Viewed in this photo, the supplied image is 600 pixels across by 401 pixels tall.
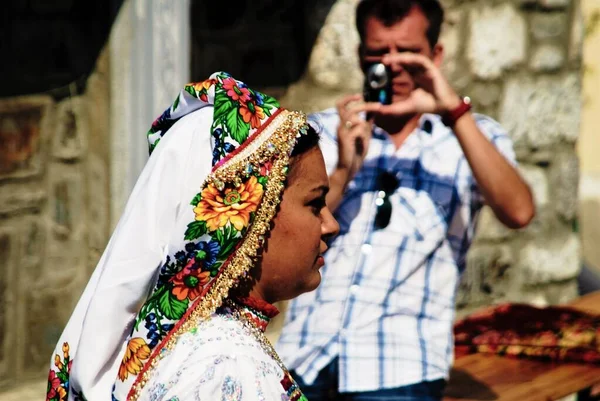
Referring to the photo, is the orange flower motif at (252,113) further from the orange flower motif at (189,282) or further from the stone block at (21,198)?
the stone block at (21,198)

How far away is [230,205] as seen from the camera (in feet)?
6.41

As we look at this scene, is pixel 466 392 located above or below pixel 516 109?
below

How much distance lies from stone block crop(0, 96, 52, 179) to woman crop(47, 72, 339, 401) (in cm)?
190

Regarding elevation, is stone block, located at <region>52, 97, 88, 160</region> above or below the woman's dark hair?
below

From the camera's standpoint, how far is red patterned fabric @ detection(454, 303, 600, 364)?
4199 mm

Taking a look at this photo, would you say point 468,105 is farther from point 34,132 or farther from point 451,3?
point 451,3

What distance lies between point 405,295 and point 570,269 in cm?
276

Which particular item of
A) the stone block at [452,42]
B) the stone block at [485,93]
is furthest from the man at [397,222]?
the stone block at [485,93]

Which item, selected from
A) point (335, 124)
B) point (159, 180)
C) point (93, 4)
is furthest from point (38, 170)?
point (159, 180)

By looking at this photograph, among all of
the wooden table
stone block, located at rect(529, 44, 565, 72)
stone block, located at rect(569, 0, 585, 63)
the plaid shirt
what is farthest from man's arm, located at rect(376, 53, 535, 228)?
stone block, located at rect(569, 0, 585, 63)

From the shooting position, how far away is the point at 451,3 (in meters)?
5.35

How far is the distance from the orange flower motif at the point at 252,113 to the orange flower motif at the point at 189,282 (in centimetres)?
27

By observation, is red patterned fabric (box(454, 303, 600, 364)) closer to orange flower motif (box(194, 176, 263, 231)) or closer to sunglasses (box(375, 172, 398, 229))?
sunglasses (box(375, 172, 398, 229))

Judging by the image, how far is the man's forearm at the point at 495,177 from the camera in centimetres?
335
